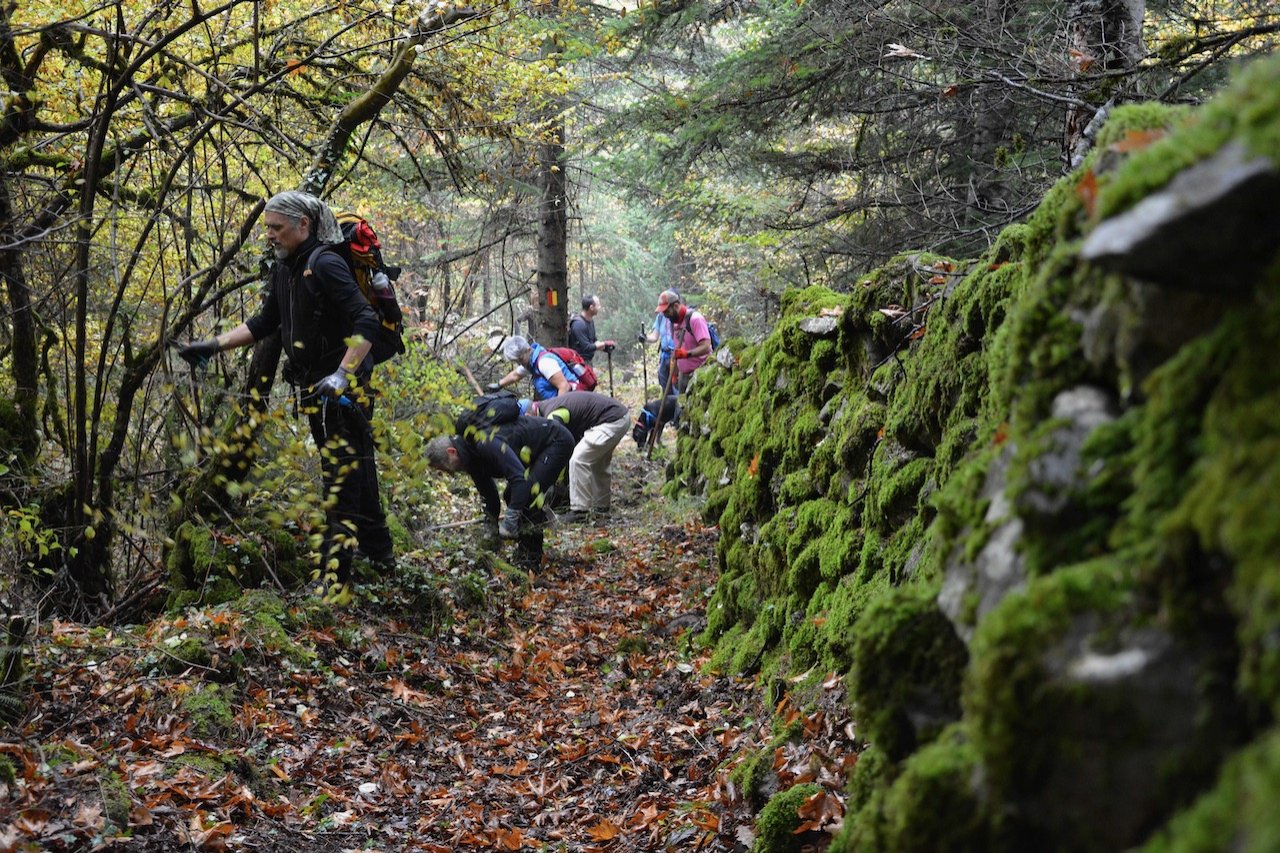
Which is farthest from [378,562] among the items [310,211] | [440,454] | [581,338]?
[581,338]

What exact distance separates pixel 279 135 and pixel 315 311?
1.65m

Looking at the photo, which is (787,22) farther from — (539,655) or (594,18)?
(539,655)

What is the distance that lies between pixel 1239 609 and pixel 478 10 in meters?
7.11

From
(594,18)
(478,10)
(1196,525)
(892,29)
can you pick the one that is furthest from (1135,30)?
(594,18)

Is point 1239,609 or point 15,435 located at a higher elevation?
point 1239,609

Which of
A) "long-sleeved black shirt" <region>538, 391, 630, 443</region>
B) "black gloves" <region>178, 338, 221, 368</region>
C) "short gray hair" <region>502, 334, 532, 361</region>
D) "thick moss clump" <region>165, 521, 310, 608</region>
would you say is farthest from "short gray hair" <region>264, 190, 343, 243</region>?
"short gray hair" <region>502, 334, 532, 361</region>

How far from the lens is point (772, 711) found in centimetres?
461

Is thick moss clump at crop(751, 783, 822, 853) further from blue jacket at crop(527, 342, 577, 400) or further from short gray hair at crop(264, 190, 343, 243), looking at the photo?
blue jacket at crop(527, 342, 577, 400)

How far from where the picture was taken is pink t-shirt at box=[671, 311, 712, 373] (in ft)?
47.0

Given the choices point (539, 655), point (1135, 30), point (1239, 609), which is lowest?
point (539, 655)

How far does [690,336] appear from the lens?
47.4ft

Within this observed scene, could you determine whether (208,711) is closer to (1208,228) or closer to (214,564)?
(214,564)

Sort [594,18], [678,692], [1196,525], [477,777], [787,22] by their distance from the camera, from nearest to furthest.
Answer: [1196,525] < [477,777] < [678,692] < [787,22] < [594,18]

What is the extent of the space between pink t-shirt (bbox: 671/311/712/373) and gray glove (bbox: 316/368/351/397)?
9002 mm
